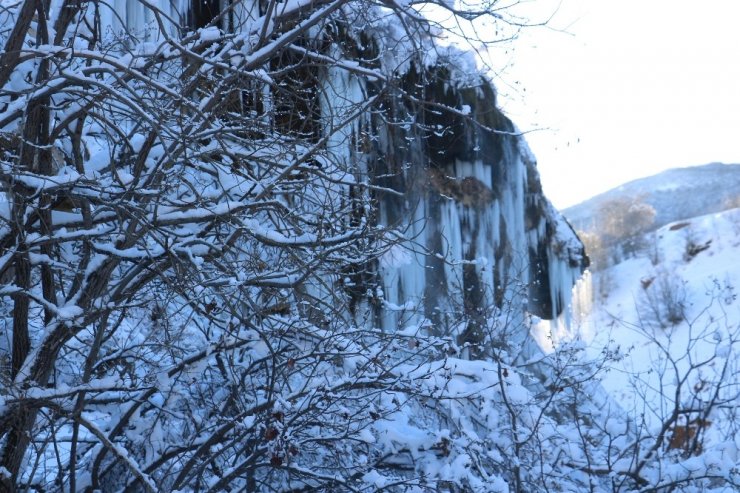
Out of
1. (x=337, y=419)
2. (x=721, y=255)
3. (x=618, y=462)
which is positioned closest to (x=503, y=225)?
(x=618, y=462)

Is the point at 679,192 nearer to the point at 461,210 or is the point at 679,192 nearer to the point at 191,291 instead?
the point at 461,210

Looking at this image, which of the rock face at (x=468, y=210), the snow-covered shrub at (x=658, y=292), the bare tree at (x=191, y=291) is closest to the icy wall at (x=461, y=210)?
the rock face at (x=468, y=210)

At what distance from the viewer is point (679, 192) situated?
90.4m

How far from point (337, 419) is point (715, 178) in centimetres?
9462

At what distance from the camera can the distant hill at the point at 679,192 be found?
8294cm

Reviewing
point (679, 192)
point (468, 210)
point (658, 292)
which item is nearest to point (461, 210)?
point (468, 210)

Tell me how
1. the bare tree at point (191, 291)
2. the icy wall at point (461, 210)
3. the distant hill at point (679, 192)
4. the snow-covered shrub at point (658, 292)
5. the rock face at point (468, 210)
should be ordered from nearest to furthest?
the bare tree at point (191, 291) → the icy wall at point (461, 210) → the rock face at point (468, 210) → the snow-covered shrub at point (658, 292) → the distant hill at point (679, 192)

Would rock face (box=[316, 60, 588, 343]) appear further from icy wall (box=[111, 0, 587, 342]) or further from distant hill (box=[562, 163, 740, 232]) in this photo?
distant hill (box=[562, 163, 740, 232])

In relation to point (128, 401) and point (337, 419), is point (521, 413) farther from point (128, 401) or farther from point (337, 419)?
point (128, 401)

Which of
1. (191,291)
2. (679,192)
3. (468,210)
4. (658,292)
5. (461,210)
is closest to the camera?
(191,291)

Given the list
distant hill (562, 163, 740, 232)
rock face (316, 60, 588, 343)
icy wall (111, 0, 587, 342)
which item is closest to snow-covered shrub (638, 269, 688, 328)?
icy wall (111, 0, 587, 342)

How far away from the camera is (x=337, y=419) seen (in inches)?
195

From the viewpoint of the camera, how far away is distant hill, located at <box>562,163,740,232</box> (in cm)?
8294

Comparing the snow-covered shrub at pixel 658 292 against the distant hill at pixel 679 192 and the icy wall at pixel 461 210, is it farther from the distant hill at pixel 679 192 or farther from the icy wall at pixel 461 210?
the distant hill at pixel 679 192
